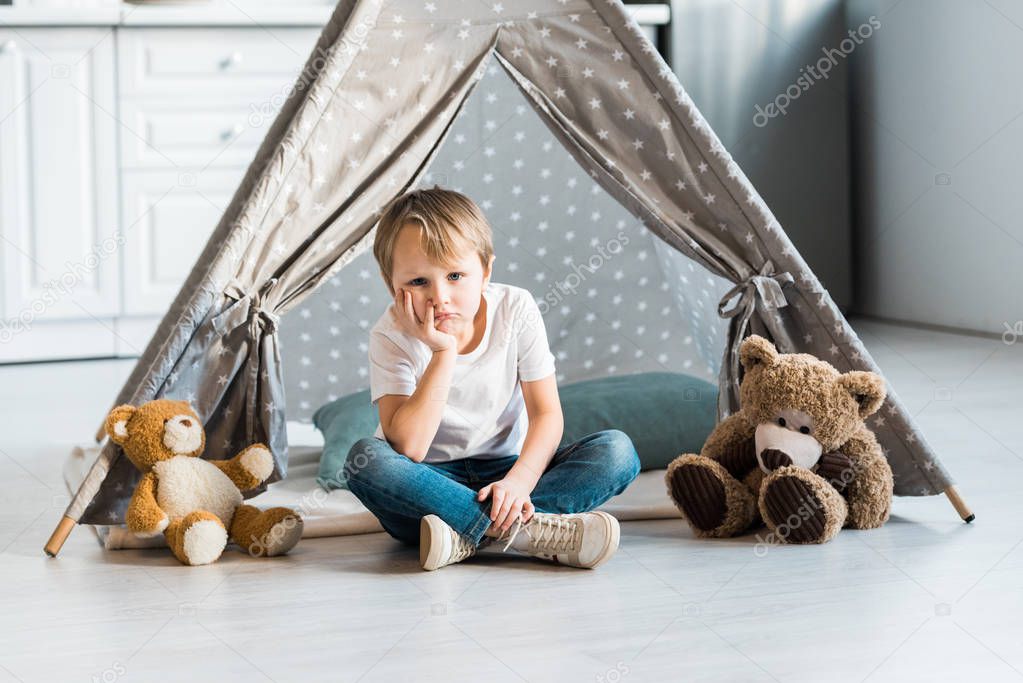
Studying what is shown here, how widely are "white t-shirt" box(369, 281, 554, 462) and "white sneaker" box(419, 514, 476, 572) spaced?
0.14 meters

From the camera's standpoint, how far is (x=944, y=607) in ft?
4.47

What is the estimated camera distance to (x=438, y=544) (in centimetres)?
150

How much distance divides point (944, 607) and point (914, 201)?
3001 mm

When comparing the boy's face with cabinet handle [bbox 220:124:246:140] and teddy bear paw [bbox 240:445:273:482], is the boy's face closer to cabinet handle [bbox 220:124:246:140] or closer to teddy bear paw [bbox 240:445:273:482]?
teddy bear paw [bbox 240:445:273:482]

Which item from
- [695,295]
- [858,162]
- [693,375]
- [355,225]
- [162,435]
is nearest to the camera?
[162,435]

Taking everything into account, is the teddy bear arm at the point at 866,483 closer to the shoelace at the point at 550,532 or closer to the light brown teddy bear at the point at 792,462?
the light brown teddy bear at the point at 792,462

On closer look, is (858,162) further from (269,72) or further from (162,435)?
(162,435)

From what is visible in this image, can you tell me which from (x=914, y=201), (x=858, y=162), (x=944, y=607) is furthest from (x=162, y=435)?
(x=858, y=162)

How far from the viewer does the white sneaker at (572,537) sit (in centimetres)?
152

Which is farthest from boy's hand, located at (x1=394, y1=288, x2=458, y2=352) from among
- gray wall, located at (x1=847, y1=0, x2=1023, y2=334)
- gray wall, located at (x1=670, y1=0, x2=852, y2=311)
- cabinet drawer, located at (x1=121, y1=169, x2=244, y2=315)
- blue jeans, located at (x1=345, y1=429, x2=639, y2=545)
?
gray wall, located at (x1=670, y1=0, x2=852, y2=311)

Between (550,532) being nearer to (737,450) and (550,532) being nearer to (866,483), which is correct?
(737,450)

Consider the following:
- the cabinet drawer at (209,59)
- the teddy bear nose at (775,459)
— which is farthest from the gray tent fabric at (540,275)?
the cabinet drawer at (209,59)

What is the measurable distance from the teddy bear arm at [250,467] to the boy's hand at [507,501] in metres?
0.37

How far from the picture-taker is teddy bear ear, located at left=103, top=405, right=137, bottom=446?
1647 mm
